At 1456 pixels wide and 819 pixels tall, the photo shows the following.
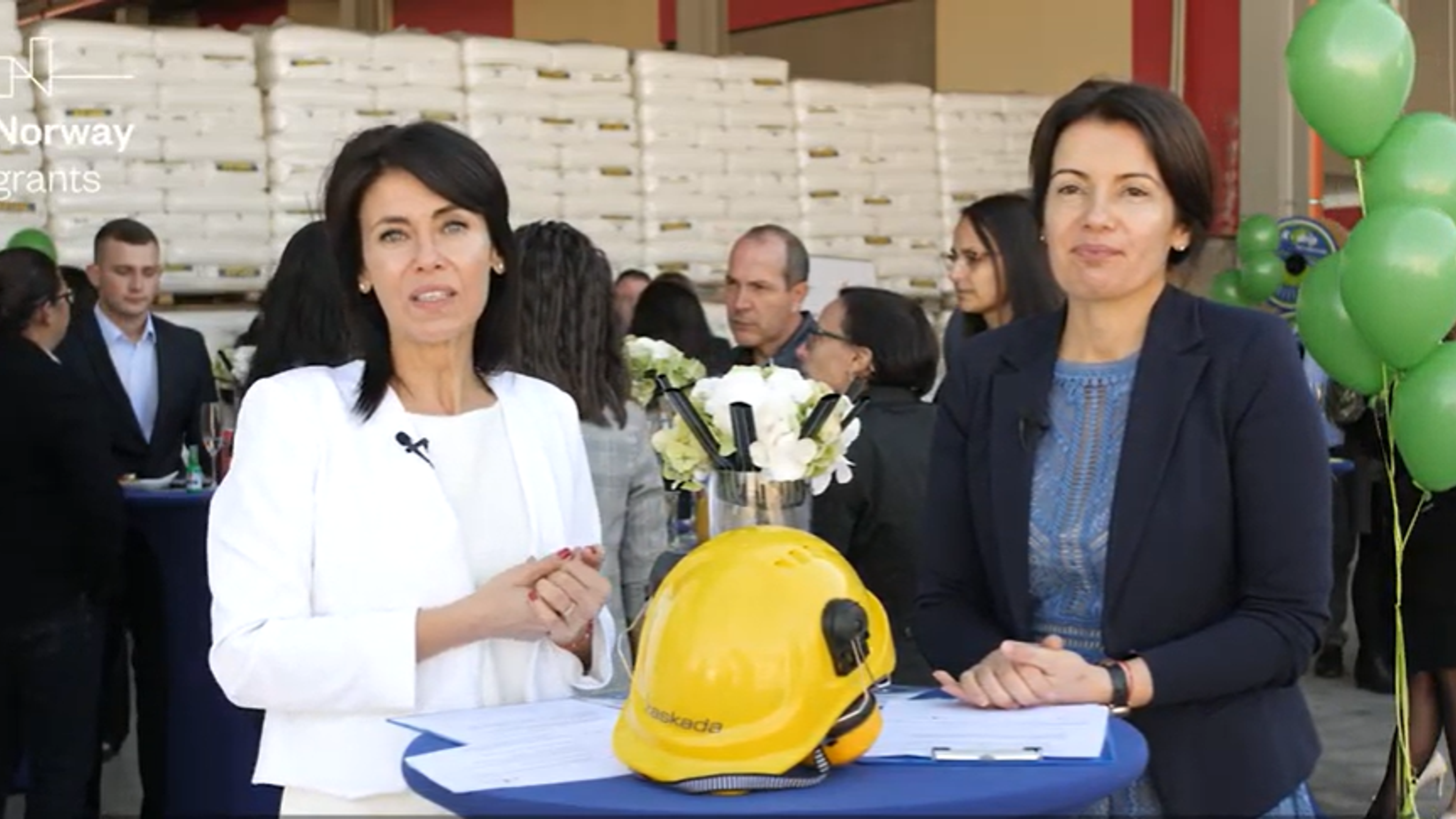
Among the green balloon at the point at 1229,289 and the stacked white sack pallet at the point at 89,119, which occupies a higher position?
the stacked white sack pallet at the point at 89,119

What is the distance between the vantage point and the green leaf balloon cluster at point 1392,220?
4.82 m

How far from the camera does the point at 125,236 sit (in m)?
7.38

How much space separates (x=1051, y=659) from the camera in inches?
88.0

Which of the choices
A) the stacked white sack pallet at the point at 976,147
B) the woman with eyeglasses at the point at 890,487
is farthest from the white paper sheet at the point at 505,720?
the stacked white sack pallet at the point at 976,147

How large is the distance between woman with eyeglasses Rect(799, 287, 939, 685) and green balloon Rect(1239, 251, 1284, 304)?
5526mm

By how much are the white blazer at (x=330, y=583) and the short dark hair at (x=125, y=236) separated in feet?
17.4

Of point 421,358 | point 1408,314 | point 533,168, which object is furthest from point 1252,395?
point 533,168

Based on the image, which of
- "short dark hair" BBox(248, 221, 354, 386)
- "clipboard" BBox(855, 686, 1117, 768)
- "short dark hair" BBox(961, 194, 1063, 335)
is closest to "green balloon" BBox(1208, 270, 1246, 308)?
"short dark hair" BBox(961, 194, 1063, 335)

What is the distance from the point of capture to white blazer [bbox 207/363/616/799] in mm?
2225

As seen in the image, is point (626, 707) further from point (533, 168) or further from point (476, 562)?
point (533, 168)

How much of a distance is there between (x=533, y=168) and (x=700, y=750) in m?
8.51

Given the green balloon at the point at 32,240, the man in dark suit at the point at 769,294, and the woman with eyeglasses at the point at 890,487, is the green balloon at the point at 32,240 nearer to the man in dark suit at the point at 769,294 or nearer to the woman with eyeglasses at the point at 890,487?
the man in dark suit at the point at 769,294

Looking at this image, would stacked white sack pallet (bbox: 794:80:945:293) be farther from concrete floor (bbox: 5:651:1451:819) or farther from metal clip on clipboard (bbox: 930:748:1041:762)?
metal clip on clipboard (bbox: 930:748:1041:762)

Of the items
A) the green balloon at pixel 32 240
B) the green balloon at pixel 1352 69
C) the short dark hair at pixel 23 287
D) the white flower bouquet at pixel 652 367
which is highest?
the green balloon at pixel 1352 69
